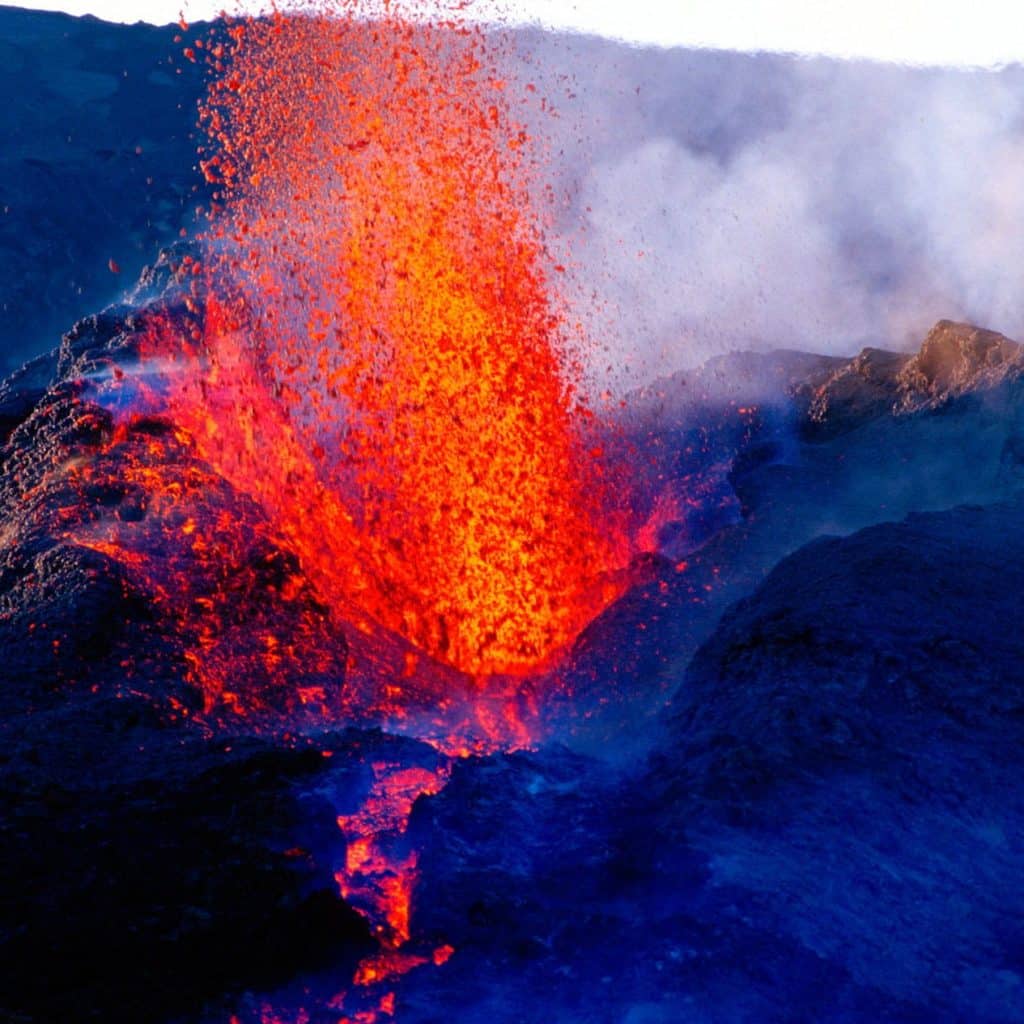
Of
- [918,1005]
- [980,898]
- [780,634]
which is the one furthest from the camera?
[780,634]

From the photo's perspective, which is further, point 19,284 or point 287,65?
point 19,284

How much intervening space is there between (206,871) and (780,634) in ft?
7.14

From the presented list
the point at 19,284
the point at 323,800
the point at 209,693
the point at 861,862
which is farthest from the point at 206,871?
the point at 19,284

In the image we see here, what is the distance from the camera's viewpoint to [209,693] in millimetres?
3422

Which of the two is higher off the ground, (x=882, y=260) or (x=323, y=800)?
(x=882, y=260)

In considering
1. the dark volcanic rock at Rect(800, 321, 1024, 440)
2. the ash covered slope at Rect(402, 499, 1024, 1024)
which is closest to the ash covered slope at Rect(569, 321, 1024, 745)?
the dark volcanic rock at Rect(800, 321, 1024, 440)

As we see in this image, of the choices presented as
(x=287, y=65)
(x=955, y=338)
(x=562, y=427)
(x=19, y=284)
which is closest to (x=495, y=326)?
(x=562, y=427)

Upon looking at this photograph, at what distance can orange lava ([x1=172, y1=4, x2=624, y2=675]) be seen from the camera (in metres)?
5.45

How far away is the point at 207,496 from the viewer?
426cm

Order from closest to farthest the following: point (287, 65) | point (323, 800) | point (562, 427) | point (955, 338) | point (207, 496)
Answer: point (323, 800) < point (207, 496) < point (955, 338) < point (562, 427) < point (287, 65)

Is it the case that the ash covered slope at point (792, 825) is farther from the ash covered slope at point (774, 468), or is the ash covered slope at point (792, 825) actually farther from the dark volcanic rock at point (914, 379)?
the dark volcanic rock at point (914, 379)

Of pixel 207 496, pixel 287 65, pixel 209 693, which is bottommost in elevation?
pixel 209 693

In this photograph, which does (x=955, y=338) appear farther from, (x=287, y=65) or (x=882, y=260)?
(x=287, y=65)

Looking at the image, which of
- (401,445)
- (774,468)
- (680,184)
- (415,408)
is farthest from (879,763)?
(680,184)
